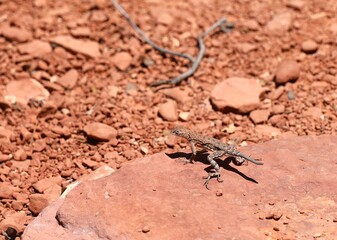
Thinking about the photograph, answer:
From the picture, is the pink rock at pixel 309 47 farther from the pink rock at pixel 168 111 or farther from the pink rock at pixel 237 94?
the pink rock at pixel 168 111

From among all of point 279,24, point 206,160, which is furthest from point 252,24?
point 206,160

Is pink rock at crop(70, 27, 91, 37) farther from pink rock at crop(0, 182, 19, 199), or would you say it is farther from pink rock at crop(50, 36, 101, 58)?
pink rock at crop(0, 182, 19, 199)

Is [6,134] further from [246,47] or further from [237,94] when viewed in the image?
[246,47]

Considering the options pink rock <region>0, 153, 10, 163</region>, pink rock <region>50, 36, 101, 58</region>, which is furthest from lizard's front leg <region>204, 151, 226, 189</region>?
pink rock <region>50, 36, 101, 58</region>

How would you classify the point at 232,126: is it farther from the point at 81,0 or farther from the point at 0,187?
the point at 81,0

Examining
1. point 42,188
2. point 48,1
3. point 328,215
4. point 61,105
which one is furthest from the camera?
point 48,1

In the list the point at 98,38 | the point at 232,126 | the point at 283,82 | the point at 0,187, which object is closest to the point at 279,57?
the point at 283,82

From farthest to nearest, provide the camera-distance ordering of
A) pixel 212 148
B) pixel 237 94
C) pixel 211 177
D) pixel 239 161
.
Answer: pixel 237 94, pixel 212 148, pixel 239 161, pixel 211 177
